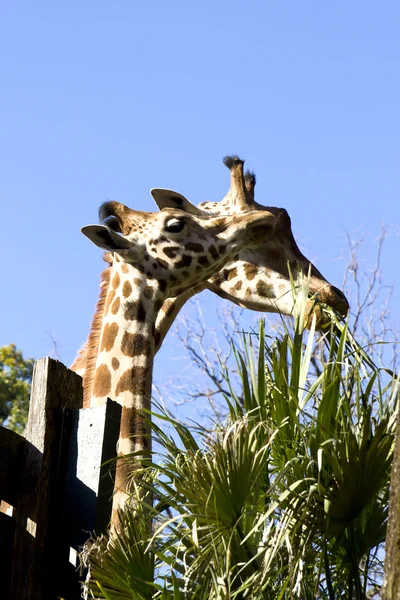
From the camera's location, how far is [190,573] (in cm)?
451

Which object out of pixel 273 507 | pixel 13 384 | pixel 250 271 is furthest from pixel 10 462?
pixel 13 384

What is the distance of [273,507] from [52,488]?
109 cm

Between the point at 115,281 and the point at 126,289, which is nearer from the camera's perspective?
the point at 126,289

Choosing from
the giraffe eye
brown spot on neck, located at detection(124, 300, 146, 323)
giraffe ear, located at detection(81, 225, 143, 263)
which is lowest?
brown spot on neck, located at detection(124, 300, 146, 323)

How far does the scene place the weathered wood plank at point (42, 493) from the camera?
4762 millimetres

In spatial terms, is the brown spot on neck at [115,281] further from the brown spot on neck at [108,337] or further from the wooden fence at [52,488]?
the wooden fence at [52,488]

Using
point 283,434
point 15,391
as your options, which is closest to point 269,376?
point 283,434

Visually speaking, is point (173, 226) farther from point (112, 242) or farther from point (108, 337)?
point (108, 337)

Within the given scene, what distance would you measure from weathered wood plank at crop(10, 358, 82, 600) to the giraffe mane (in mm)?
3306

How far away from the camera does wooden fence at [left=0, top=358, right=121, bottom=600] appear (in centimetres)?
479

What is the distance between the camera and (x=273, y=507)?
4.35 m

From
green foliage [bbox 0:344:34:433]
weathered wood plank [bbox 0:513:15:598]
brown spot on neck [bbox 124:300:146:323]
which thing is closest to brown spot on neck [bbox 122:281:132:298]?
brown spot on neck [bbox 124:300:146:323]

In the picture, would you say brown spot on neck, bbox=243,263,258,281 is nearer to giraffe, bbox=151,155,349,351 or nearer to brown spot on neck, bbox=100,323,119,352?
giraffe, bbox=151,155,349,351

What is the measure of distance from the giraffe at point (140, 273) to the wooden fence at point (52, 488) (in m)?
2.81
